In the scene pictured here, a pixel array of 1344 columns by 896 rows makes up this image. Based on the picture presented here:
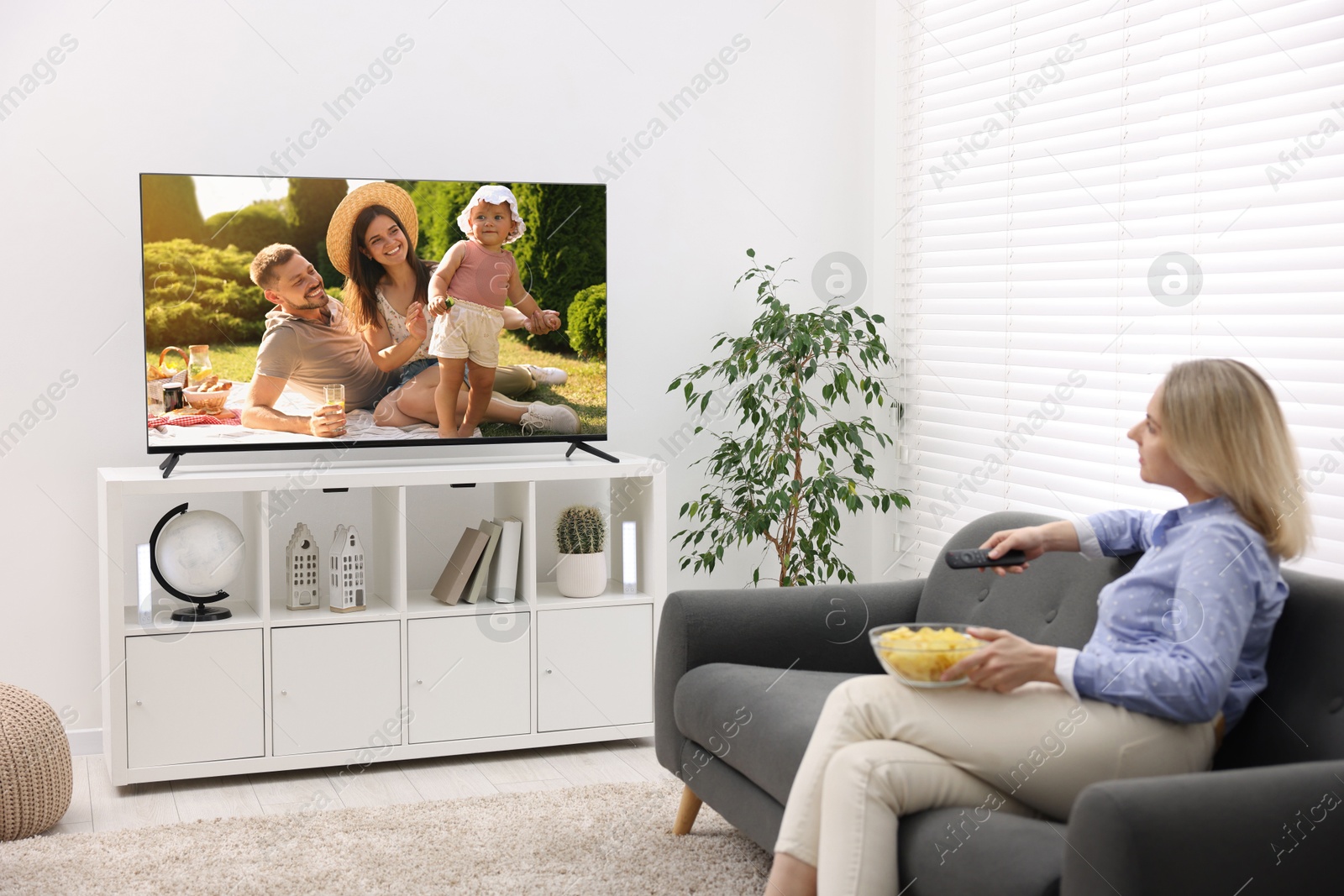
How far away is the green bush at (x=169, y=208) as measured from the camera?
322 centimetres

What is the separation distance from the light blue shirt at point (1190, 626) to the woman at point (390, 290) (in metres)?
2.12

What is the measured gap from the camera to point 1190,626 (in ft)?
6.05

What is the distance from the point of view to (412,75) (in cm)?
370

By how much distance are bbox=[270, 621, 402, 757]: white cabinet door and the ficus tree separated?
1.05 m

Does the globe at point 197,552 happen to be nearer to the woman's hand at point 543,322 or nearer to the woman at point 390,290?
the woman at point 390,290

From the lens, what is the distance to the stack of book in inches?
136

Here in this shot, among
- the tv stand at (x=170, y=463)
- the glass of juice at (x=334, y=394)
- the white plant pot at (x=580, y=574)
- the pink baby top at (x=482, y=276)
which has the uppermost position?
the pink baby top at (x=482, y=276)

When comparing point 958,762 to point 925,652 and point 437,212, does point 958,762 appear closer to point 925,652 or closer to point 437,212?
point 925,652

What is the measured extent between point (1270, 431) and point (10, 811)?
2.75m

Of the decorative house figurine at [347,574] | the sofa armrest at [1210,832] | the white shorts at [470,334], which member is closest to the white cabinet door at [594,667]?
the decorative house figurine at [347,574]

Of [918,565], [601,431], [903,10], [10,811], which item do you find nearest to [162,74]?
[601,431]

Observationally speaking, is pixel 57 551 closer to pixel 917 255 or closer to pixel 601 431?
pixel 601 431

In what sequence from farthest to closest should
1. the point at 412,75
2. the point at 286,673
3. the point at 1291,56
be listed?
the point at 412,75, the point at 286,673, the point at 1291,56

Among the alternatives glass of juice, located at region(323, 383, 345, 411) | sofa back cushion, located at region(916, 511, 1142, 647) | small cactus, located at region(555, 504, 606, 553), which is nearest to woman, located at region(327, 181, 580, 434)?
glass of juice, located at region(323, 383, 345, 411)
